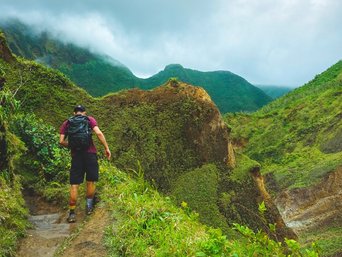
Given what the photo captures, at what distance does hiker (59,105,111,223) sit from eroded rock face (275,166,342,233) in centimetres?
3355

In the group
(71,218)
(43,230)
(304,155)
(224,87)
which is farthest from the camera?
(224,87)

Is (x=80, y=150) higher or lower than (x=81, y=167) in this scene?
higher

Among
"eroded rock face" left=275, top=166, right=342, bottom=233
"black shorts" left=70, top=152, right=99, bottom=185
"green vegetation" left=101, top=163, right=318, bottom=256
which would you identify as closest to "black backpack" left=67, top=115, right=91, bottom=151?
"black shorts" left=70, top=152, right=99, bottom=185

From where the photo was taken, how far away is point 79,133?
28.1ft

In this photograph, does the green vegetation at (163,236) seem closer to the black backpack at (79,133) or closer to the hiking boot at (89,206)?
the hiking boot at (89,206)

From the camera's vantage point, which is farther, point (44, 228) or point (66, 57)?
point (66, 57)

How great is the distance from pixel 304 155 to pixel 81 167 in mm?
47102

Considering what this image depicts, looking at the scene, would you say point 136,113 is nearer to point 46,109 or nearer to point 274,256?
point 46,109

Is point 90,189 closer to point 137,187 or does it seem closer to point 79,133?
point 137,187

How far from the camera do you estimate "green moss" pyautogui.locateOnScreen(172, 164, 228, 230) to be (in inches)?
683

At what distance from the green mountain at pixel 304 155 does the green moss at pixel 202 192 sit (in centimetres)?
1637

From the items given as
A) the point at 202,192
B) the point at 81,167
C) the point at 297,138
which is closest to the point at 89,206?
the point at 81,167

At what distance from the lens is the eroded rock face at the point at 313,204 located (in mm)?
40375

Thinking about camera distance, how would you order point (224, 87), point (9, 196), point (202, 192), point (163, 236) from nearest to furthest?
1. point (163, 236)
2. point (9, 196)
3. point (202, 192)
4. point (224, 87)
